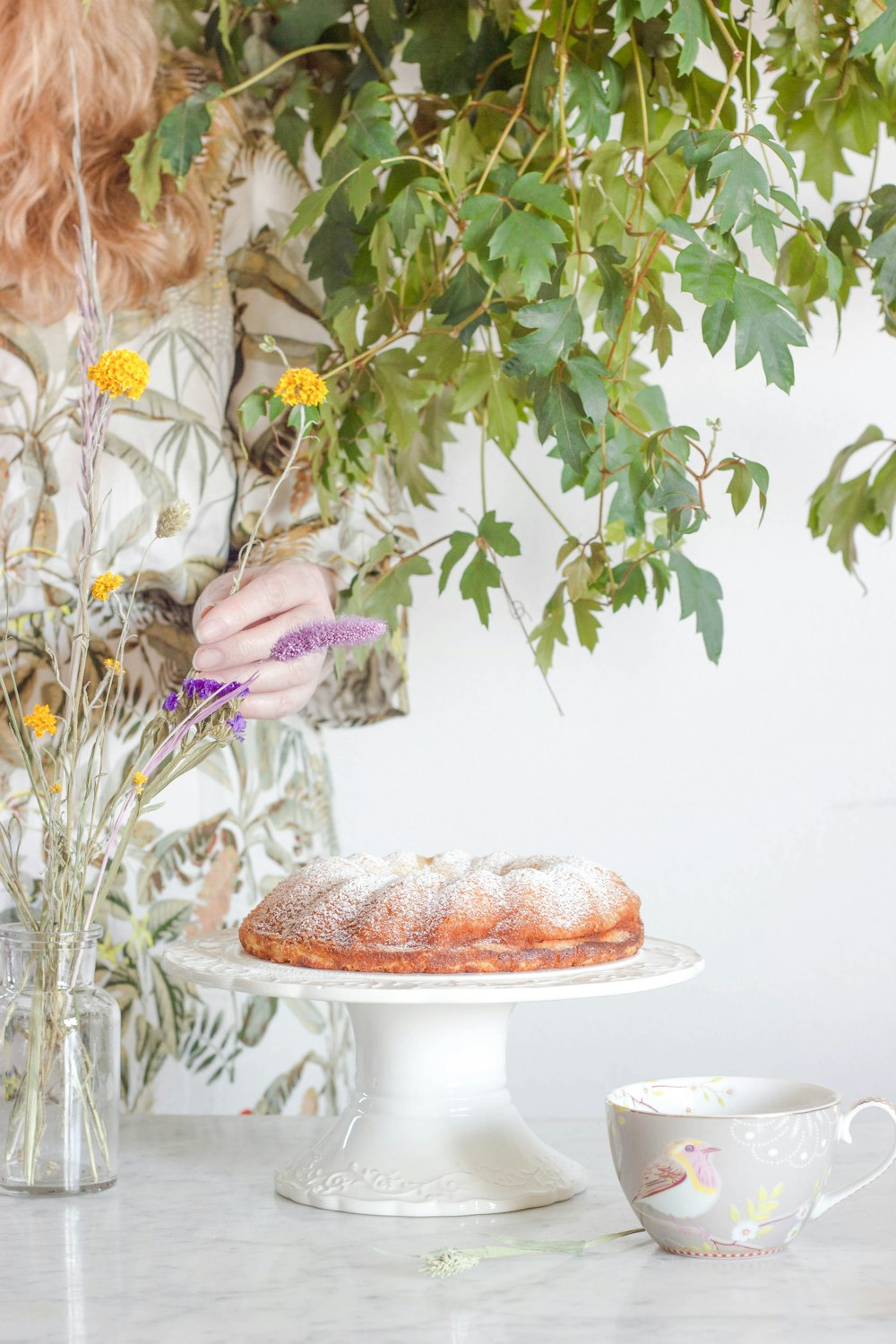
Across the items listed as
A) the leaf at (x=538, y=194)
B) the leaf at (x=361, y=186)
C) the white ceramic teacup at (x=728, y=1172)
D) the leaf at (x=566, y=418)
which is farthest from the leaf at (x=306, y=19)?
the white ceramic teacup at (x=728, y=1172)

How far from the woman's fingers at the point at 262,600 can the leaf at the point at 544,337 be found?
25 cm

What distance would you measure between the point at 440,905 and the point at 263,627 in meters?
0.27

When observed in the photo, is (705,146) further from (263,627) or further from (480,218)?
(263,627)

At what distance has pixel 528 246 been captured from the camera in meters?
0.88

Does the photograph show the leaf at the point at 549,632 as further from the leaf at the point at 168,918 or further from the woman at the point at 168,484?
the leaf at the point at 168,918

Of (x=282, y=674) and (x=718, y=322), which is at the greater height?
(x=718, y=322)

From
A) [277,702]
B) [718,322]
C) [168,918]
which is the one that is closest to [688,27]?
[718,322]

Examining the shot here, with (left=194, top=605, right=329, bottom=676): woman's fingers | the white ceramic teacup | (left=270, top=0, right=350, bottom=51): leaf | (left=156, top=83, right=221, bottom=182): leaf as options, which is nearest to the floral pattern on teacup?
the white ceramic teacup

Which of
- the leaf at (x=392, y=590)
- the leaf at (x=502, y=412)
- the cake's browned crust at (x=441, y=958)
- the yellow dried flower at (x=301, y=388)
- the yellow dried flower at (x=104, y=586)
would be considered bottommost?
the cake's browned crust at (x=441, y=958)

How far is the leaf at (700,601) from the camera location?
113cm

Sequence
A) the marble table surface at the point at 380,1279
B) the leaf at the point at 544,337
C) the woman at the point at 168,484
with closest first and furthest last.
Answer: the marble table surface at the point at 380,1279, the leaf at the point at 544,337, the woman at the point at 168,484

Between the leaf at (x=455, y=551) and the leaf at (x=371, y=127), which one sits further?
the leaf at (x=455, y=551)

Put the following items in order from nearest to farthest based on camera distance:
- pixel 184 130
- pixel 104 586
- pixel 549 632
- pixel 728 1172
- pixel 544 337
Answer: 1. pixel 728 1172
2. pixel 104 586
3. pixel 544 337
4. pixel 184 130
5. pixel 549 632

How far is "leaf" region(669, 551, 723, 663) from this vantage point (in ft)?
3.71
